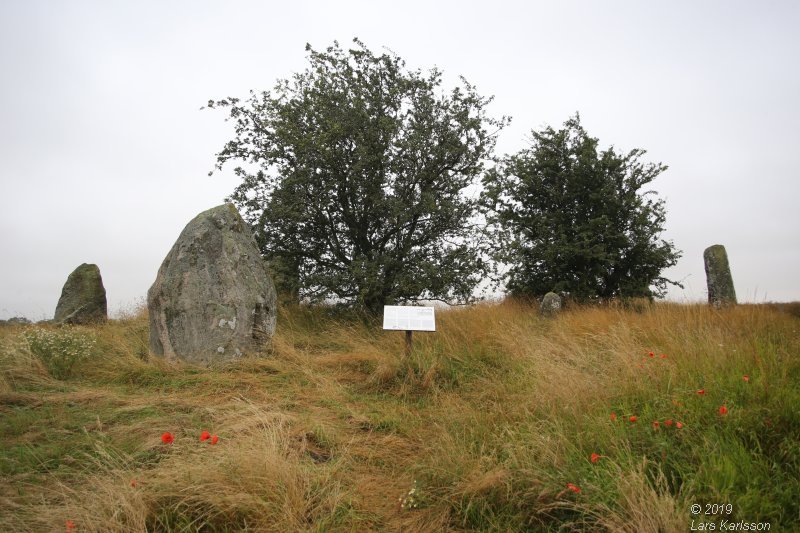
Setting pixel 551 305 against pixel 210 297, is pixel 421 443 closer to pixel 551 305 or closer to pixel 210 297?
pixel 210 297

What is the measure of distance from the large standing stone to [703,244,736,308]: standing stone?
11.9m

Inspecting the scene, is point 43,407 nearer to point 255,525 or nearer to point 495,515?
point 255,525

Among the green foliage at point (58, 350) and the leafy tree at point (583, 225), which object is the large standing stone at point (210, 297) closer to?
the green foliage at point (58, 350)

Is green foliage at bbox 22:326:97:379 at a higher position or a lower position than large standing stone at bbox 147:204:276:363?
lower

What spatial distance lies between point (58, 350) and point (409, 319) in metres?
5.57

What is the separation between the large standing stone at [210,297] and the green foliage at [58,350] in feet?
3.30

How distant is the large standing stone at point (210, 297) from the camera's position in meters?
7.38

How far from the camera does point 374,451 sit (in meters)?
4.39

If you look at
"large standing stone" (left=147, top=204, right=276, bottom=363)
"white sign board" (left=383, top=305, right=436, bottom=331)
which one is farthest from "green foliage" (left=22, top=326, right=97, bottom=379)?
"white sign board" (left=383, top=305, right=436, bottom=331)

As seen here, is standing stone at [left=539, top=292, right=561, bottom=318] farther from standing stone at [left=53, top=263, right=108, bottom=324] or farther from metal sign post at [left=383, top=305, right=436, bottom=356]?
standing stone at [left=53, top=263, right=108, bottom=324]

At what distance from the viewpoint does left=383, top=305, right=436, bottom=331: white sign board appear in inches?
288

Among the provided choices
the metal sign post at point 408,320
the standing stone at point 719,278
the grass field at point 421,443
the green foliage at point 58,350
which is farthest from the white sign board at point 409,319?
the standing stone at point 719,278

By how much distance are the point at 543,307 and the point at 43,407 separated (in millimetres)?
11015

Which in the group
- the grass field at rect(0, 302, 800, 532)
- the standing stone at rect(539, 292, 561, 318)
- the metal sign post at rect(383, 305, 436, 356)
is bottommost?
the grass field at rect(0, 302, 800, 532)
